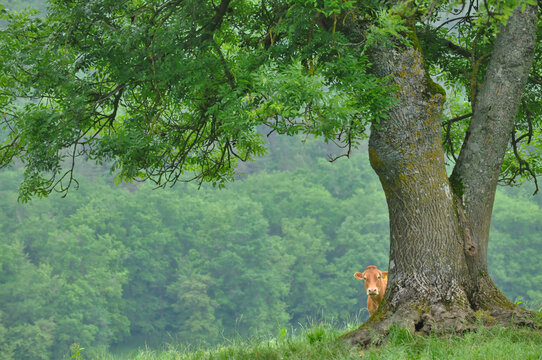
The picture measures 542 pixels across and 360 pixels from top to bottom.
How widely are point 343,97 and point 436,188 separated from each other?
1375mm

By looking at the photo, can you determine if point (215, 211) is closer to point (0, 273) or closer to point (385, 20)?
point (0, 273)

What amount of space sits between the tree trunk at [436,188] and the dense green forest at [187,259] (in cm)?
4468

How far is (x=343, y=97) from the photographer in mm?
6137

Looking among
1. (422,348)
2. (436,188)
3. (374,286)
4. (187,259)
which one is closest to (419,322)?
(422,348)

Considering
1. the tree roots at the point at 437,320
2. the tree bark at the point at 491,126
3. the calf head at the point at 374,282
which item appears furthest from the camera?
the calf head at the point at 374,282

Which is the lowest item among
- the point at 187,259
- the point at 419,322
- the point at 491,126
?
the point at 187,259

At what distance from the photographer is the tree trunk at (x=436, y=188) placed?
21.0 ft

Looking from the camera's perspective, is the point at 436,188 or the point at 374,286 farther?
the point at 374,286

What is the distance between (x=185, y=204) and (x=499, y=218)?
98.4 ft

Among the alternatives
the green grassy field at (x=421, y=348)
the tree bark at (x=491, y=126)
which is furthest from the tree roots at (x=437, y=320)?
the tree bark at (x=491, y=126)

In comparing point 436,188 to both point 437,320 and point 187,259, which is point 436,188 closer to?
point 437,320

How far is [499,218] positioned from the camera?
209 feet

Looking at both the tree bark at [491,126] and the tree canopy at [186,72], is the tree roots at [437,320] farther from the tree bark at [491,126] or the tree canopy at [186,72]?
the tree canopy at [186,72]

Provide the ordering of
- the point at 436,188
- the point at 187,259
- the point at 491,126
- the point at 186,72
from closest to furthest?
the point at 436,188
the point at 491,126
the point at 186,72
the point at 187,259
